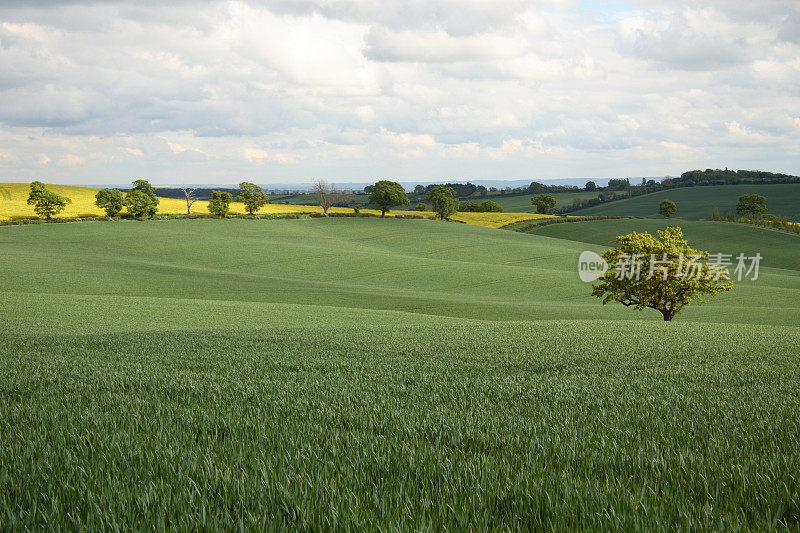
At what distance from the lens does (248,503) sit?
347 centimetres

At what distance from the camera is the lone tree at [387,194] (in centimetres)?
10528

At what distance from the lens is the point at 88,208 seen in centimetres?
9494

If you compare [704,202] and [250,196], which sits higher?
[704,202]

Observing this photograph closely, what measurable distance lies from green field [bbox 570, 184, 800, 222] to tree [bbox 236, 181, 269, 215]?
84.5m

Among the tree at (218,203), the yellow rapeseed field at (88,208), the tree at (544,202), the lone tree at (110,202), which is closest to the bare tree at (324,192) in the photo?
the yellow rapeseed field at (88,208)

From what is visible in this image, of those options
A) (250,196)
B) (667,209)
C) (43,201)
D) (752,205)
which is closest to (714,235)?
(667,209)

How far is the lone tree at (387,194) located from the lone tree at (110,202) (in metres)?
45.5

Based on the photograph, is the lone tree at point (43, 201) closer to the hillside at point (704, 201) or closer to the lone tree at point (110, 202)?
the lone tree at point (110, 202)

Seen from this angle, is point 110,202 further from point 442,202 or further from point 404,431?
point 404,431

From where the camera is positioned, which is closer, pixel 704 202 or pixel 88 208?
pixel 88 208

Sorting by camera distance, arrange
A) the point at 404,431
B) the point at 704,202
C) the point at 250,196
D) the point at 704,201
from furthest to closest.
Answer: the point at 704,201
the point at 704,202
the point at 250,196
the point at 404,431

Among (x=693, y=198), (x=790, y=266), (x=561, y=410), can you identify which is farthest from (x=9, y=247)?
(x=693, y=198)

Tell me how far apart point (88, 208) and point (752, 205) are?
140871mm

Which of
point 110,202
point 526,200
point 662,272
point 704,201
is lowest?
point 662,272
